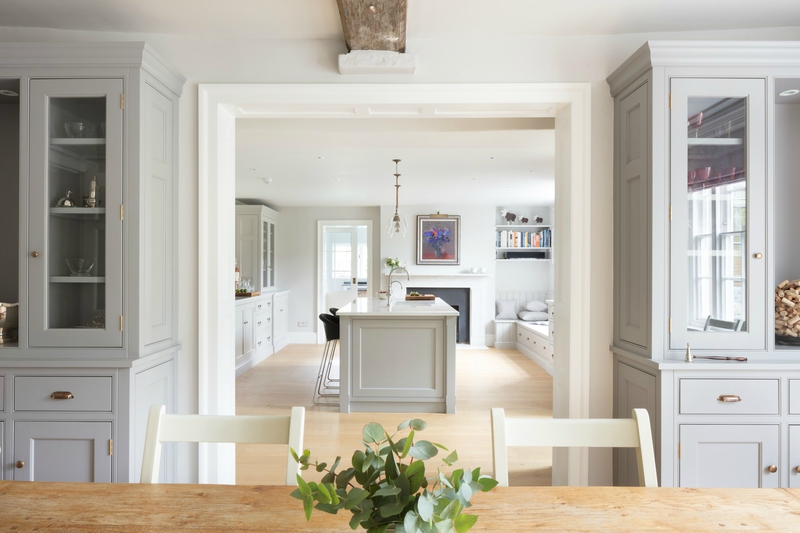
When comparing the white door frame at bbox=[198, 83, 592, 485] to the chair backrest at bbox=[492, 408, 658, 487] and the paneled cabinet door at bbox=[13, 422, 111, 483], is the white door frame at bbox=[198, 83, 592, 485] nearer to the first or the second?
the paneled cabinet door at bbox=[13, 422, 111, 483]

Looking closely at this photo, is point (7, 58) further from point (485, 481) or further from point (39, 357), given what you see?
point (485, 481)

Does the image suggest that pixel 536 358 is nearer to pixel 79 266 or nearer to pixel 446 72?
pixel 446 72

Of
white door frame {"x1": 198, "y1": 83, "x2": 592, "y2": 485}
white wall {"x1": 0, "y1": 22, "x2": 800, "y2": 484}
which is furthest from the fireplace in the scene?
white wall {"x1": 0, "y1": 22, "x2": 800, "y2": 484}

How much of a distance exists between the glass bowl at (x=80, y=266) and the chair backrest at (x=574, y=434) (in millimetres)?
1888

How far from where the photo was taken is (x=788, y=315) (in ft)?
7.64

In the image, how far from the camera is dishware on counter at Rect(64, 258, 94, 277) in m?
2.23

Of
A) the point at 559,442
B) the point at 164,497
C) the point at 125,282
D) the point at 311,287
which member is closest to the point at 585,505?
the point at 559,442

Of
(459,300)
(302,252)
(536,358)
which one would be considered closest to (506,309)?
(459,300)

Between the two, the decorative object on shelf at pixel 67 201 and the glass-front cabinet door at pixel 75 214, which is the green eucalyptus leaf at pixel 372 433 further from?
the decorative object on shelf at pixel 67 201

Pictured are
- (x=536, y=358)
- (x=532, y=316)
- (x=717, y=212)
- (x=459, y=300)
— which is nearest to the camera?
(x=717, y=212)

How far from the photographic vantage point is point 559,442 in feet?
4.58

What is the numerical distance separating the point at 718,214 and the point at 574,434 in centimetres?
140

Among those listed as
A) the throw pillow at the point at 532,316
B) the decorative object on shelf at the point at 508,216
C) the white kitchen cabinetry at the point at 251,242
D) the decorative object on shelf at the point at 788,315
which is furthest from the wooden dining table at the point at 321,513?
the decorative object on shelf at the point at 508,216

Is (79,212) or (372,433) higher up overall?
(79,212)
